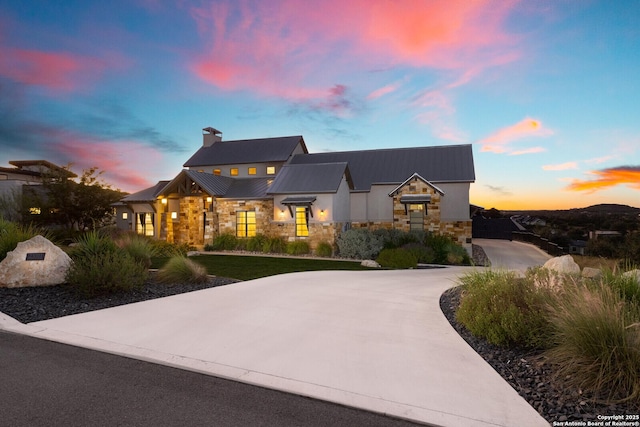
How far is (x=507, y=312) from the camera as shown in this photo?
6164mm

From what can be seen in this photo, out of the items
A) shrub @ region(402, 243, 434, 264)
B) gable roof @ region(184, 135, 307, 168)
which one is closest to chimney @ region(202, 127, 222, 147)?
gable roof @ region(184, 135, 307, 168)

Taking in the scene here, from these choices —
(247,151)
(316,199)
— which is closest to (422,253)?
(316,199)

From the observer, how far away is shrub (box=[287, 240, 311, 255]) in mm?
21578

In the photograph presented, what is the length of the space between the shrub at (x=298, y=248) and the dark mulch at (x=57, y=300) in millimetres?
10822

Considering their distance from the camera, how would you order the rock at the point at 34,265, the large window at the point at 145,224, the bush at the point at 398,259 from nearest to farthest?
1. the rock at the point at 34,265
2. the bush at the point at 398,259
3. the large window at the point at 145,224

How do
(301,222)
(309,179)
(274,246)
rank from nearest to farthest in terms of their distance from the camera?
(274,246) → (301,222) → (309,179)

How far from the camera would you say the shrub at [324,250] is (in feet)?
69.5

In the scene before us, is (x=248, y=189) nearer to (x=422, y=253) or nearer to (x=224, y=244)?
(x=224, y=244)

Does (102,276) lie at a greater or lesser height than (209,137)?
lesser

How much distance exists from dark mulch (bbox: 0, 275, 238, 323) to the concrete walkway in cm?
56

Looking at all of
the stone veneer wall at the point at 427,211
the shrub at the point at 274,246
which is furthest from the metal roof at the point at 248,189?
the stone veneer wall at the point at 427,211

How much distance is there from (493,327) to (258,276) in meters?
8.74

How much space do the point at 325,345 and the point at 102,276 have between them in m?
6.46

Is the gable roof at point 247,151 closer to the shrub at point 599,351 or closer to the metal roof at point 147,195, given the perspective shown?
the metal roof at point 147,195
